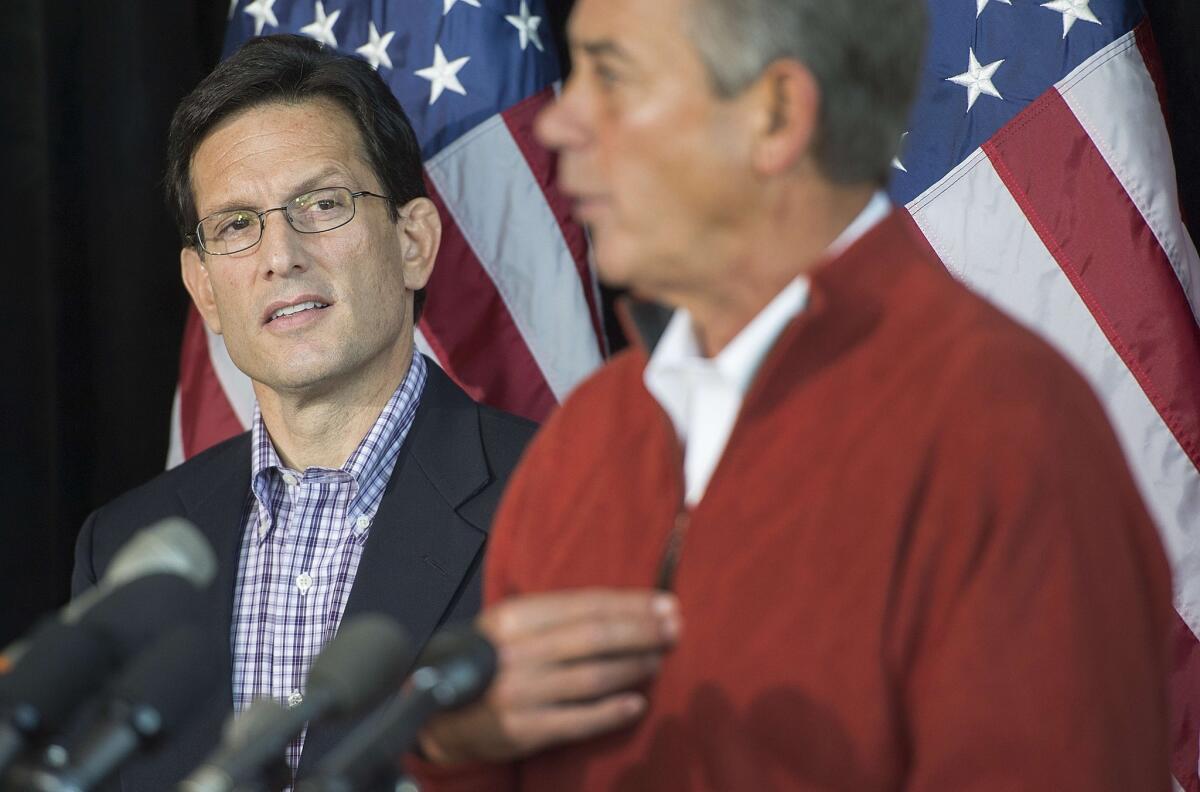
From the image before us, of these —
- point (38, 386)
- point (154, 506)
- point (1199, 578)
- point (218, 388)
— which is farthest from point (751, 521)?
point (38, 386)

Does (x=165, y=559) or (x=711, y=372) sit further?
(x=711, y=372)

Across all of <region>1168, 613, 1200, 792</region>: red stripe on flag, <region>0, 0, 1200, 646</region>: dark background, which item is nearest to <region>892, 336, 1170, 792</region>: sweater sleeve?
<region>1168, 613, 1200, 792</region>: red stripe on flag

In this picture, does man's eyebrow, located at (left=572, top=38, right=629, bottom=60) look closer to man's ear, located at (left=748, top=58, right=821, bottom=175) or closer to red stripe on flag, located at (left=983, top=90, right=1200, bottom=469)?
man's ear, located at (left=748, top=58, right=821, bottom=175)

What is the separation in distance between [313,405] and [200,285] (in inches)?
12.9

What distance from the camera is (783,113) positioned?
0.97 meters

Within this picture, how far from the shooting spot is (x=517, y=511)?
1170mm

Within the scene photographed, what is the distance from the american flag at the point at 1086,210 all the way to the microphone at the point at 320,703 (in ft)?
4.44

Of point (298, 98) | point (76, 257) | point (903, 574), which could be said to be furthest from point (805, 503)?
point (76, 257)

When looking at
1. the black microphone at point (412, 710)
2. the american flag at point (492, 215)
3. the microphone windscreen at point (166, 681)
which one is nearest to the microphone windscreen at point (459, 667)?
the black microphone at point (412, 710)

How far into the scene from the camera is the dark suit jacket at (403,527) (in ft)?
6.11

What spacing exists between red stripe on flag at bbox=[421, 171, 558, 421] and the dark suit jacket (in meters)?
0.32

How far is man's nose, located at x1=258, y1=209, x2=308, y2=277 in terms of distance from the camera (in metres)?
1.99

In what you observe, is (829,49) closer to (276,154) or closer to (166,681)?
(166,681)

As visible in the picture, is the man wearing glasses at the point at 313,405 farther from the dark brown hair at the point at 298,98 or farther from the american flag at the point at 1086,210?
the american flag at the point at 1086,210
